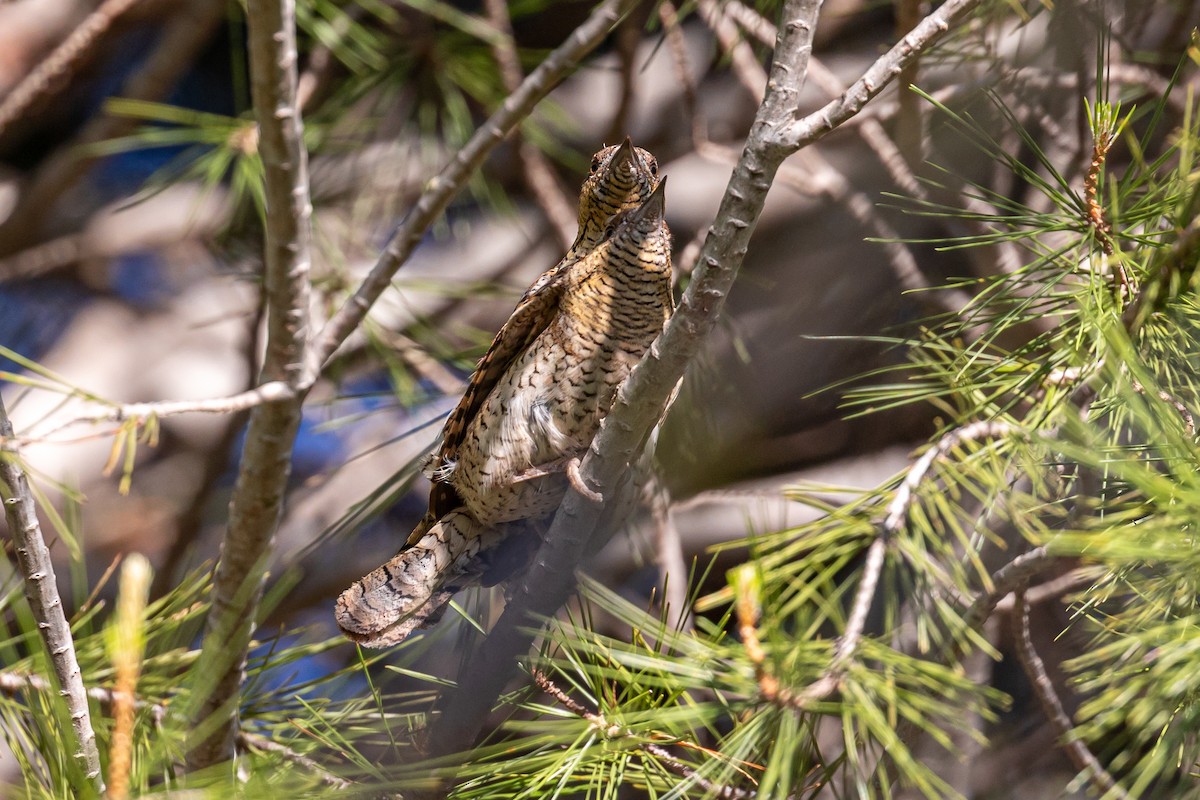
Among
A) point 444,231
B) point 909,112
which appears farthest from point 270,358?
point 444,231

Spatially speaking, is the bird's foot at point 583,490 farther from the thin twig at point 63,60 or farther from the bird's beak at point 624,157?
the thin twig at point 63,60

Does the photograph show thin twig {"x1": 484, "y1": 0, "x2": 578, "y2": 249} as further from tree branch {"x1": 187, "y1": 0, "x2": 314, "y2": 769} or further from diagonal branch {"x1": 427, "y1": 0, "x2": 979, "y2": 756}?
tree branch {"x1": 187, "y1": 0, "x2": 314, "y2": 769}

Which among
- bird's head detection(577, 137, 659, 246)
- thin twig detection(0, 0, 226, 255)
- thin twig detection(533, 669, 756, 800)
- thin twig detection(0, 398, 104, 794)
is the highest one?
thin twig detection(0, 0, 226, 255)

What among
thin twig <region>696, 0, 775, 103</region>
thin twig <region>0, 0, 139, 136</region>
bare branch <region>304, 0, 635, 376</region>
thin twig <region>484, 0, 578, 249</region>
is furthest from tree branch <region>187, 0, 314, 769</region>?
thin twig <region>0, 0, 139, 136</region>

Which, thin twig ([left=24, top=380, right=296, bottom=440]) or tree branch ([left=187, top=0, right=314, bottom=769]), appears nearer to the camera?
thin twig ([left=24, top=380, right=296, bottom=440])

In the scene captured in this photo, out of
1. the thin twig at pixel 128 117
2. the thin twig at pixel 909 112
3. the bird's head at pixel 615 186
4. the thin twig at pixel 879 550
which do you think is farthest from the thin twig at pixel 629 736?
the thin twig at pixel 128 117

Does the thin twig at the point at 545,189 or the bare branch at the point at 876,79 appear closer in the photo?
the bare branch at the point at 876,79

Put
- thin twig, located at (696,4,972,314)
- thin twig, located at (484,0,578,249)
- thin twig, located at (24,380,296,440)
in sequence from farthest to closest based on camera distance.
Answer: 1. thin twig, located at (484,0,578,249)
2. thin twig, located at (696,4,972,314)
3. thin twig, located at (24,380,296,440)
